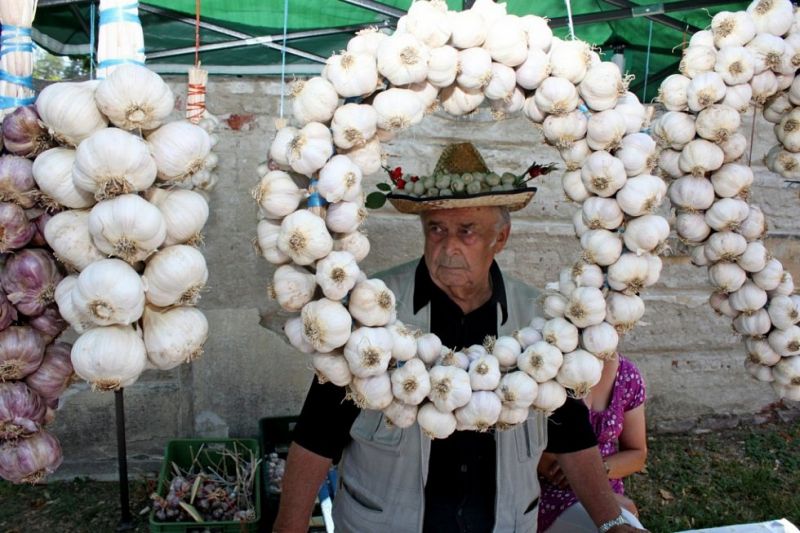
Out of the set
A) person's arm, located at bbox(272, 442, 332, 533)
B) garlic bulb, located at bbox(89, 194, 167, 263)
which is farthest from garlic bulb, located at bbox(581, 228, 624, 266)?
garlic bulb, located at bbox(89, 194, 167, 263)

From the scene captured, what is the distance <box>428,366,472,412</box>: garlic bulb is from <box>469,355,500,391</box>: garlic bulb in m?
0.03

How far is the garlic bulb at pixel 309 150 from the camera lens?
4.66 feet

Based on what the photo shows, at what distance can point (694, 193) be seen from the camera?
186 cm

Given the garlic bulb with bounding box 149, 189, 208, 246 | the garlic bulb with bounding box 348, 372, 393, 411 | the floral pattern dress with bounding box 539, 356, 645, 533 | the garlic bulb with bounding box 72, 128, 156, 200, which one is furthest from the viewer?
the floral pattern dress with bounding box 539, 356, 645, 533

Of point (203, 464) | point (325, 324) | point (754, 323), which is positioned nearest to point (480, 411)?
point (325, 324)

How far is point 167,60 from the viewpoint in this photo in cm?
385

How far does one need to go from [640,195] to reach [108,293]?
1.18 meters

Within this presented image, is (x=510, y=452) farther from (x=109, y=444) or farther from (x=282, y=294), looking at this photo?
(x=109, y=444)

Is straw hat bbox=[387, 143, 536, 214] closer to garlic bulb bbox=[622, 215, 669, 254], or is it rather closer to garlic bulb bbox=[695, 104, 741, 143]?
garlic bulb bbox=[622, 215, 669, 254]

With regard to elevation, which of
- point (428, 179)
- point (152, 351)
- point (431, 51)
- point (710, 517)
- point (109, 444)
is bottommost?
point (710, 517)

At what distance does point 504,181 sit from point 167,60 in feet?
8.53

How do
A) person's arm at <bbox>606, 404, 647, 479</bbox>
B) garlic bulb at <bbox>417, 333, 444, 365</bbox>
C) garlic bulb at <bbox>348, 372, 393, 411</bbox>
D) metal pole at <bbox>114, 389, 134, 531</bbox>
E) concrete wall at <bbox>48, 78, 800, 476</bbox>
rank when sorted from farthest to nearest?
concrete wall at <bbox>48, 78, 800, 476</bbox> → metal pole at <bbox>114, 389, 134, 531</bbox> → person's arm at <bbox>606, 404, 647, 479</bbox> → garlic bulb at <bbox>417, 333, 444, 365</bbox> → garlic bulb at <bbox>348, 372, 393, 411</bbox>

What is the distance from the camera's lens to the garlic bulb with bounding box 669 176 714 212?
186 centimetres

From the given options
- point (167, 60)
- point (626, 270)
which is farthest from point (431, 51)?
point (167, 60)
